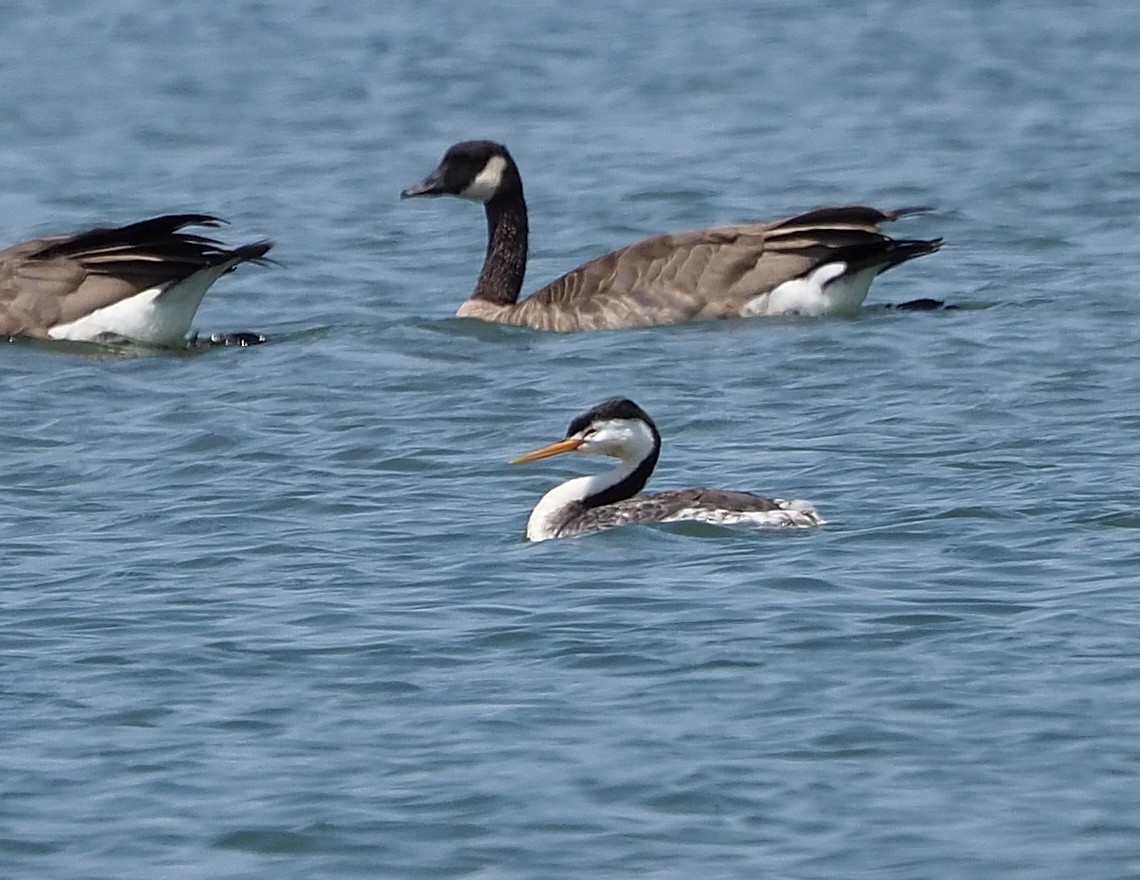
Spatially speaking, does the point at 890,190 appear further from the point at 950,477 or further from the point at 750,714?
the point at 750,714

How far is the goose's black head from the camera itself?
1694 cm

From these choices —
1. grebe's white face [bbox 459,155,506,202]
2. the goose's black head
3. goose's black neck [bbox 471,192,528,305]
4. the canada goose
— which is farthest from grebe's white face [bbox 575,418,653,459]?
grebe's white face [bbox 459,155,506,202]

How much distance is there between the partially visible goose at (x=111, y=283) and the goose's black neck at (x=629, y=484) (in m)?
4.62

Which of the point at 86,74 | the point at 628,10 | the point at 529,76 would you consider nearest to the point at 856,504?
the point at 529,76

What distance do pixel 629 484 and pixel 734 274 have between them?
185 inches

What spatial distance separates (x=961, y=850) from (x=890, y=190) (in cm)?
1436

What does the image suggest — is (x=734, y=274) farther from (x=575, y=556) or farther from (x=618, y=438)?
(x=575, y=556)

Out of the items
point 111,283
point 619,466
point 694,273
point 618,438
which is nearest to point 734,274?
point 694,273

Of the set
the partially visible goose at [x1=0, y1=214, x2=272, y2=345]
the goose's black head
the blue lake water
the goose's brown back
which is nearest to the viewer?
the blue lake water

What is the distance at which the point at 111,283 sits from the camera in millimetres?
15508

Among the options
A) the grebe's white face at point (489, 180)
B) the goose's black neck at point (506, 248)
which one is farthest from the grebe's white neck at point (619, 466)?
the grebe's white face at point (489, 180)

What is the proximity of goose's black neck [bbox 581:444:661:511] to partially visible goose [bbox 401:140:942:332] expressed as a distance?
4.45 m

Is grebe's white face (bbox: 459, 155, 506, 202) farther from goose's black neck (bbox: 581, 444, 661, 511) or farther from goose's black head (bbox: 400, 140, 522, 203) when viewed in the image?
goose's black neck (bbox: 581, 444, 661, 511)

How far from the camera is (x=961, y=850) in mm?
7070
